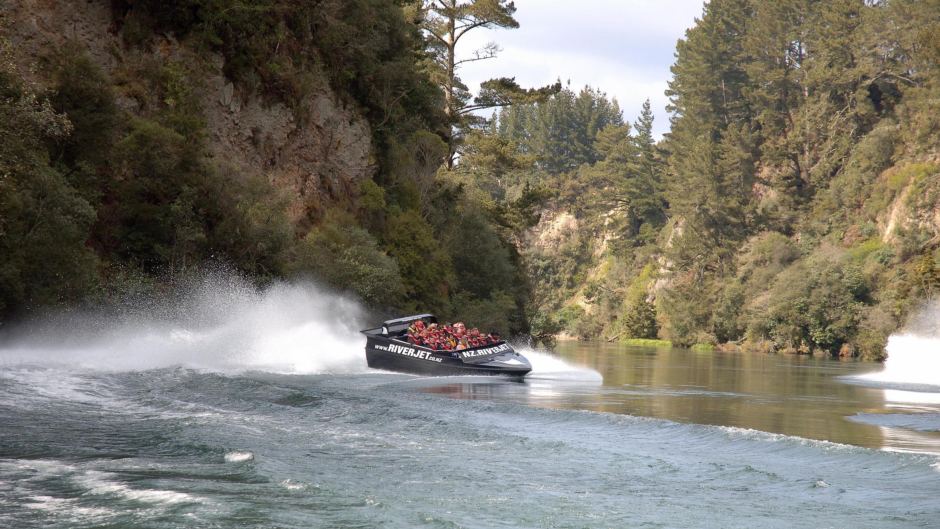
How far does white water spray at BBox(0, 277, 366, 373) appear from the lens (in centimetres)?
3048

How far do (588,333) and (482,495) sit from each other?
140m

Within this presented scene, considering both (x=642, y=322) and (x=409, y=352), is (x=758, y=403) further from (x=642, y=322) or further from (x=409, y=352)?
(x=642, y=322)

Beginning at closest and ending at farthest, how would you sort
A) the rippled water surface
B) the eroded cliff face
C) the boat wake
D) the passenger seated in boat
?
1. the rippled water surface
2. the passenger seated in boat
3. the eroded cliff face
4. the boat wake

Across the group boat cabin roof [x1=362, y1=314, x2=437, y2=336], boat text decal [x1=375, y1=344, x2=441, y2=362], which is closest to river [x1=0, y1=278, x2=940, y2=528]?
boat text decal [x1=375, y1=344, x2=441, y2=362]

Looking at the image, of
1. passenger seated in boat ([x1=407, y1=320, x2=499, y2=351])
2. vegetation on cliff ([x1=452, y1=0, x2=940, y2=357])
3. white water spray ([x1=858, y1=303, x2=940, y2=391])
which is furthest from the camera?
vegetation on cliff ([x1=452, y1=0, x2=940, y2=357])

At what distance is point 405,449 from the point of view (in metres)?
18.2

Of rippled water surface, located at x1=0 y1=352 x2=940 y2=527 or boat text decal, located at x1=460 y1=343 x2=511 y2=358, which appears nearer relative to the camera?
rippled water surface, located at x1=0 y1=352 x2=940 y2=527

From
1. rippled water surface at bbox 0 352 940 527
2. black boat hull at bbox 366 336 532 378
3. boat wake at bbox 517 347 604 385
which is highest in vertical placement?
black boat hull at bbox 366 336 532 378

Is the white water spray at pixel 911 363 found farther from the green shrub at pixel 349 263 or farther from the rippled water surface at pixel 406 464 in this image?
the green shrub at pixel 349 263

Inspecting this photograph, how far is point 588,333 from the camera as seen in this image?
15325 cm

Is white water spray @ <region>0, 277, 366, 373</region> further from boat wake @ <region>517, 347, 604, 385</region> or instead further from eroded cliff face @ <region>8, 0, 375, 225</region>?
boat wake @ <region>517, 347, 604, 385</region>

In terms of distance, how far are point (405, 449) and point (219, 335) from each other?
2017 cm

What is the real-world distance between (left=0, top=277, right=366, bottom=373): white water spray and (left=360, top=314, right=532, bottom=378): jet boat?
4.85 ft

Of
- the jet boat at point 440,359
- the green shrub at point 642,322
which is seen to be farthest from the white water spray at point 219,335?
the green shrub at point 642,322
